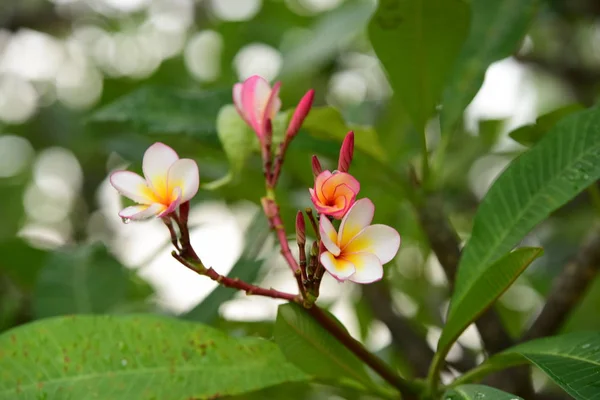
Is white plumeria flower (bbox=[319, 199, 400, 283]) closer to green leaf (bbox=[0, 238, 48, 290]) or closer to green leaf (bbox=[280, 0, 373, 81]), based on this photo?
green leaf (bbox=[280, 0, 373, 81])

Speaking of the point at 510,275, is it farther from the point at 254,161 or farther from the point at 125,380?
the point at 254,161

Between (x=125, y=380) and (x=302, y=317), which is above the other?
(x=302, y=317)

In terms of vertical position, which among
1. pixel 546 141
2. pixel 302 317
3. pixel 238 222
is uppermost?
pixel 546 141

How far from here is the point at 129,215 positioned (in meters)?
0.56

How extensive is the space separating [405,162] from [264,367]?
28.0 inches

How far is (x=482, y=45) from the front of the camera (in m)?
0.98

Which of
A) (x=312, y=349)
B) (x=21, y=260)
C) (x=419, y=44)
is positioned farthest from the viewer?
(x=21, y=260)

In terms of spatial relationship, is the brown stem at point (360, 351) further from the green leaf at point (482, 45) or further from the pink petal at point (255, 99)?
the green leaf at point (482, 45)

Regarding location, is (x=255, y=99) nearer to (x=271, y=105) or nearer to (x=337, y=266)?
(x=271, y=105)

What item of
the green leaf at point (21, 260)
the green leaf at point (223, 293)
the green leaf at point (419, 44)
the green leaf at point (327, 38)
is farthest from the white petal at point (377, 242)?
the green leaf at point (21, 260)

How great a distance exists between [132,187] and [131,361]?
19 cm

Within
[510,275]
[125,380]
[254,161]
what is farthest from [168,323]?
[254,161]

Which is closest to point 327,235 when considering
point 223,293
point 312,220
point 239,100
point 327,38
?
point 312,220

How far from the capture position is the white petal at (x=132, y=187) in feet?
1.94
